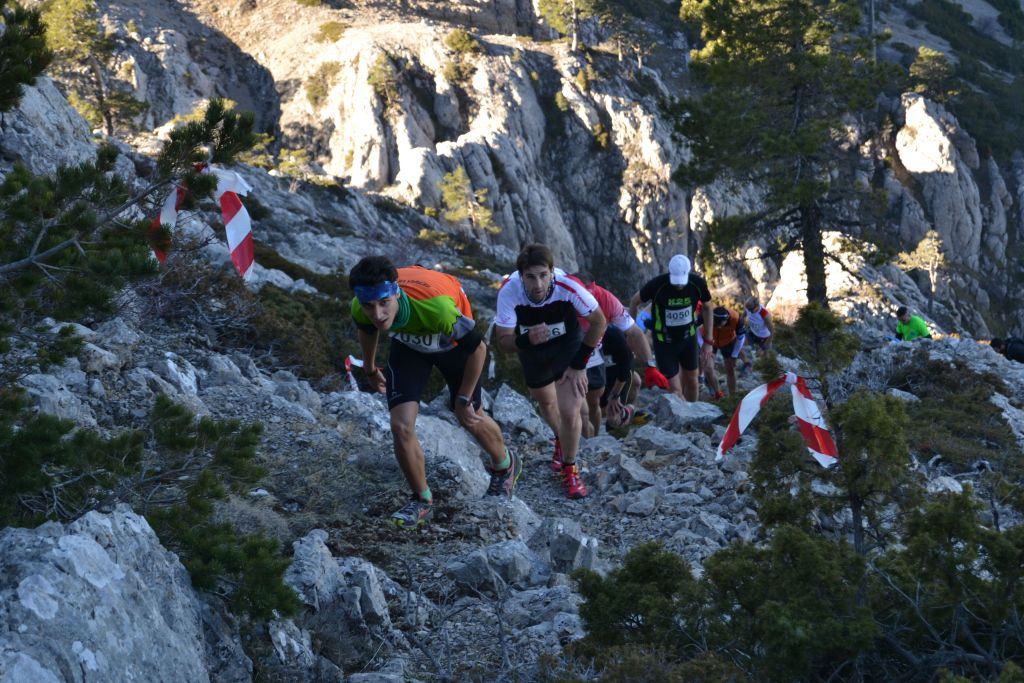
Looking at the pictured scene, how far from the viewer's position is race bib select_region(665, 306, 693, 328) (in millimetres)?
10227

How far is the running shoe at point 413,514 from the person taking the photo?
554cm

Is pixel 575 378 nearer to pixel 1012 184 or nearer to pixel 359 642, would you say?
pixel 359 642

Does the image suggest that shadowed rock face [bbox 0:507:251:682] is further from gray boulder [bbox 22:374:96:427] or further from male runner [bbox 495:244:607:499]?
male runner [bbox 495:244:607:499]

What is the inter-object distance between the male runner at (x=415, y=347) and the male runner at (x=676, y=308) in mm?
4526

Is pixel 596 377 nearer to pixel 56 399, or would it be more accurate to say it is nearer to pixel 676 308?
pixel 676 308

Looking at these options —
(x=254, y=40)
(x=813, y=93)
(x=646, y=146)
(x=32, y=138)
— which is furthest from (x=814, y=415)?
(x=254, y=40)

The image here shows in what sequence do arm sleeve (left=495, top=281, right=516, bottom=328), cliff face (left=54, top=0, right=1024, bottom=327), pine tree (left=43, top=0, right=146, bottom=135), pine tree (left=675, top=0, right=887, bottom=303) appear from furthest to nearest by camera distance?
cliff face (left=54, top=0, right=1024, bottom=327) < pine tree (left=43, top=0, right=146, bottom=135) < pine tree (left=675, top=0, right=887, bottom=303) < arm sleeve (left=495, top=281, right=516, bottom=328)

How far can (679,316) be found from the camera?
1023 centimetres

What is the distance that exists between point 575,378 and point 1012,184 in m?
73.4

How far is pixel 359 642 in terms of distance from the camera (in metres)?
4.11

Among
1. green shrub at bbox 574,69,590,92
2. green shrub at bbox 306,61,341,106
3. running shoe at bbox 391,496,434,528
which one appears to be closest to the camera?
running shoe at bbox 391,496,434,528

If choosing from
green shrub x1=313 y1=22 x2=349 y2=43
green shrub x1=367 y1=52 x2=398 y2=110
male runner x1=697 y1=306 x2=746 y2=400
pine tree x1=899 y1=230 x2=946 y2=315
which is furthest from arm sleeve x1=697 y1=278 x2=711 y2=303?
green shrub x1=313 y1=22 x2=349 y2=43

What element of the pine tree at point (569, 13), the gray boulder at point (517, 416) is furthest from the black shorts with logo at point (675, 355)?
the pine tree at point (569, 13)

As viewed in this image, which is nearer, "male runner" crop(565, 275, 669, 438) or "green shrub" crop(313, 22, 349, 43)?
"male runner" crop(565, 275, 669, 438)
